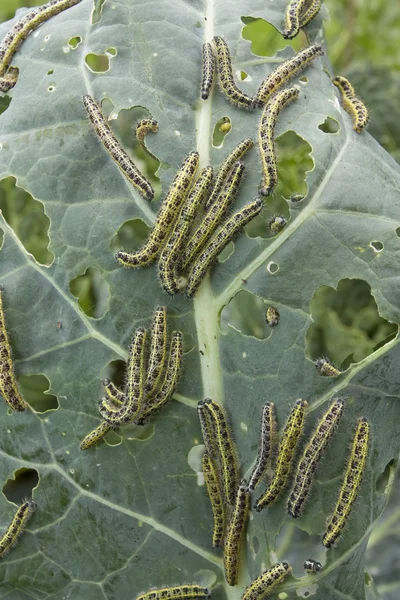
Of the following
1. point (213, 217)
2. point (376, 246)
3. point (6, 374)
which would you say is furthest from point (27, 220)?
point (376, 246)

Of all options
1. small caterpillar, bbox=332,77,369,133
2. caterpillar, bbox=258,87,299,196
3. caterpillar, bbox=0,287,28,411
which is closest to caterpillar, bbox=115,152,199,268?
caterpillar, bbox=258,87,299,196

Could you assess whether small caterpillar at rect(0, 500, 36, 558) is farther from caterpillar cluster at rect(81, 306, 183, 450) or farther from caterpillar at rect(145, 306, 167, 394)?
caterpillar at rect(145, 306, 167, 394)

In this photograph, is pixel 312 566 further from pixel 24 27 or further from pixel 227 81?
pixel 24 27

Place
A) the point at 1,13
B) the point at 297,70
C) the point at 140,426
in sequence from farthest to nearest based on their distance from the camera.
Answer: the point at 1,13, the point at 297,70, the point at 140,426

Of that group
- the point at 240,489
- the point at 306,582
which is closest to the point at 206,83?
the point at 240,489

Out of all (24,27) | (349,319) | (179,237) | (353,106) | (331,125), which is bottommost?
(349,319)

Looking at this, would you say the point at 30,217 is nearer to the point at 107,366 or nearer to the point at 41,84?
the point at 41,84
